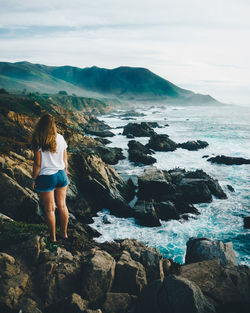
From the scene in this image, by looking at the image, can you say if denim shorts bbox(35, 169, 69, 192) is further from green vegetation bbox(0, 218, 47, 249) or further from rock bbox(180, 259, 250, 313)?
rock bbox(180, 259, 250, 313)

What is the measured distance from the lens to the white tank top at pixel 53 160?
4904 mm

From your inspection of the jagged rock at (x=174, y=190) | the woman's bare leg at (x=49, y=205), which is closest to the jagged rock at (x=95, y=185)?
the jagged rock at (x=174, y=190)

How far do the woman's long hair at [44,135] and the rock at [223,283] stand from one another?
5.19 metres

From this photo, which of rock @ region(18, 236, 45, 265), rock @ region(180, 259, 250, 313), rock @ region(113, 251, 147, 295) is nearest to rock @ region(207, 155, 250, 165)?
rock @ region(180, 259, 250, 313)

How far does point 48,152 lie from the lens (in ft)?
16.1

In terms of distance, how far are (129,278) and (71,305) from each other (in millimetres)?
1527

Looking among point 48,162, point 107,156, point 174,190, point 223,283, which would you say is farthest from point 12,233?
point 107,156

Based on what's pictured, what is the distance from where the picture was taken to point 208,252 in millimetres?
8477

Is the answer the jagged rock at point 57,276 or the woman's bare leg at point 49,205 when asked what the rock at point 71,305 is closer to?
the jagged rock at point 57,276

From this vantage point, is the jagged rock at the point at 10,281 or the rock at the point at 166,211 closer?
the jagged rock at the point at 10,281

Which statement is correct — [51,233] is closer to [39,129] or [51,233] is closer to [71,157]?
[39,129]

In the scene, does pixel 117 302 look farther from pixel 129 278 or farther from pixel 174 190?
pixel 174 190

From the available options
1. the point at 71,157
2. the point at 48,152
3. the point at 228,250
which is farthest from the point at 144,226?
the point at 48,152

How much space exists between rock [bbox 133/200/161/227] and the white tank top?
9.13m
